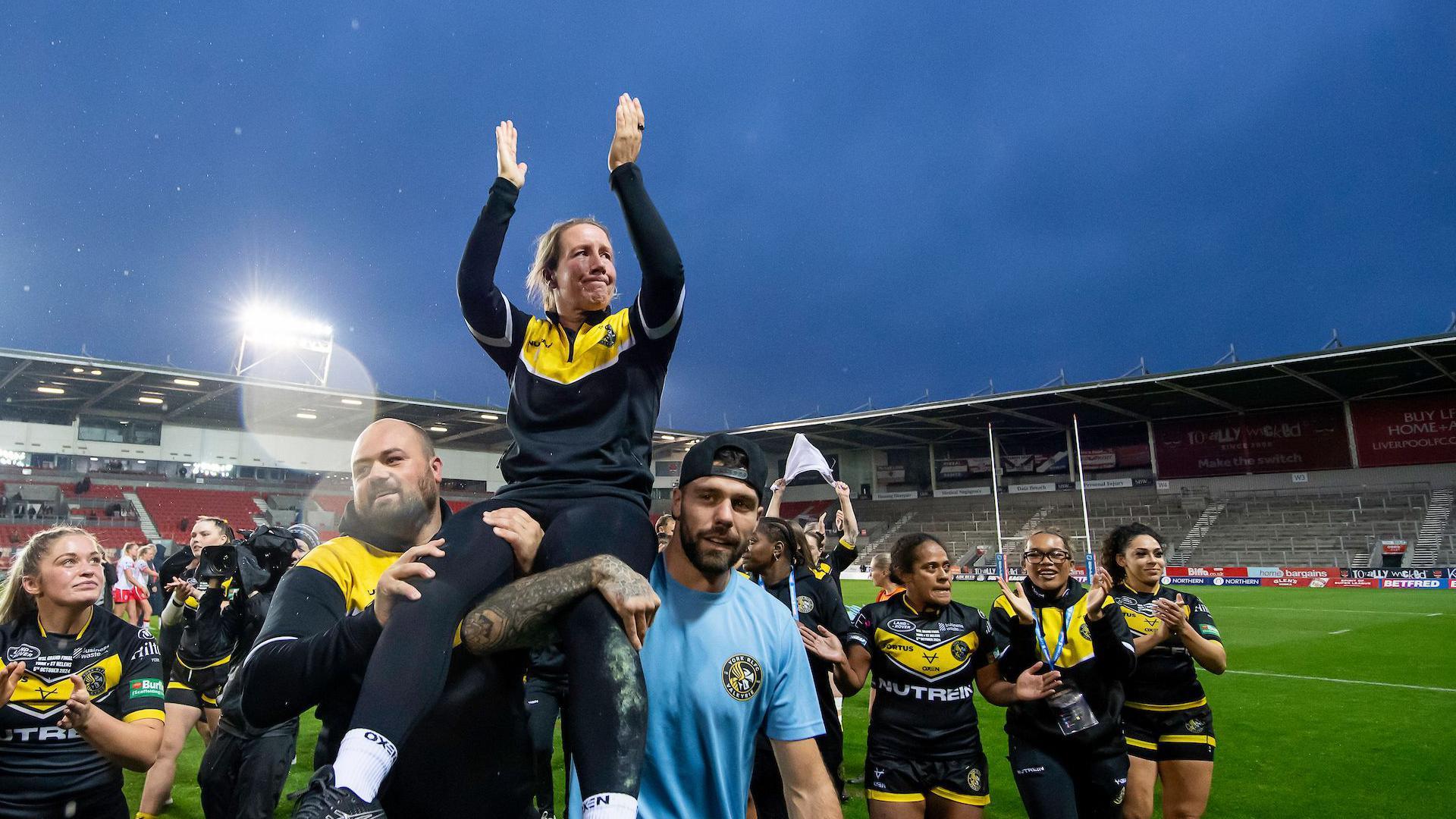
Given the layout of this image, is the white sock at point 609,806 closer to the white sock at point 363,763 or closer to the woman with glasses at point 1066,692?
the white sock at point 363,763

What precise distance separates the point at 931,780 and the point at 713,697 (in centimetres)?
279

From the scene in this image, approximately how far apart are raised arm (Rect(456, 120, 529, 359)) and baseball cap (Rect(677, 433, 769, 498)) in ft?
2.37

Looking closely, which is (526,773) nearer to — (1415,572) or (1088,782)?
(1088,782)

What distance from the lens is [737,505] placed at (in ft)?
9.11

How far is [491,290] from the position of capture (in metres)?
2.63

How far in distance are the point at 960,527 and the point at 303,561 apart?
4444cm

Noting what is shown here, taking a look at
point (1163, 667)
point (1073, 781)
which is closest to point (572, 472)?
point (1073, 781)

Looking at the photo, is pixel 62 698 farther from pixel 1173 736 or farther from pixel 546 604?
pixel 1173 736

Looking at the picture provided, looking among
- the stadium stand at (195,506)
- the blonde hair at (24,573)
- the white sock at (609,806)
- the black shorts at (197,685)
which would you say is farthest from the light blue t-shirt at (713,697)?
the stadium stand at (195,506)

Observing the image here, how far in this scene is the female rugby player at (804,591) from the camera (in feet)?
18.0

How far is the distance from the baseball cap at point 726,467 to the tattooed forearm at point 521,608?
0.75 metres

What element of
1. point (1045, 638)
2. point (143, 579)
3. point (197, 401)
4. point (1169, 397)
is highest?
point (197, 401)

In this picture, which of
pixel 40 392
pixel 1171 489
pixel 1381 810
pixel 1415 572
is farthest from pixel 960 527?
pixel 40 392

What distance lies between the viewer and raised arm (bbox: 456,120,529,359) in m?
2.61
